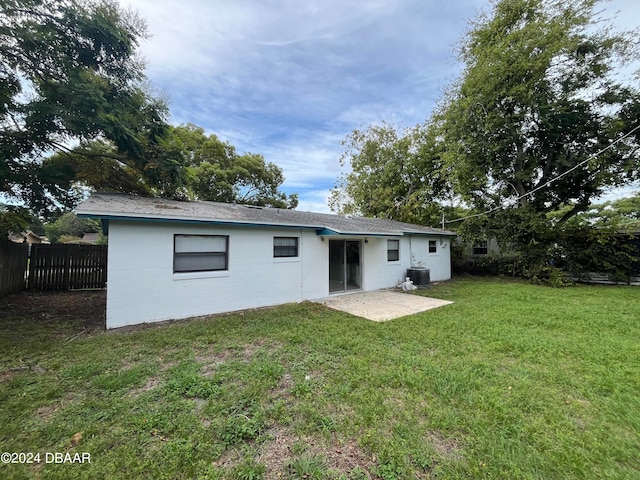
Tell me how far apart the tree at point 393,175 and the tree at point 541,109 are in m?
4.93

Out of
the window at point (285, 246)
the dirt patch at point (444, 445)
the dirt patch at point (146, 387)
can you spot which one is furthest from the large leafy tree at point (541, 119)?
the dirt patch at point (146, 387)

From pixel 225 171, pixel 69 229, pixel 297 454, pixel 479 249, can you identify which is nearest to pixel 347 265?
pixel 297 454

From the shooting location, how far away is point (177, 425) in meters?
2.54

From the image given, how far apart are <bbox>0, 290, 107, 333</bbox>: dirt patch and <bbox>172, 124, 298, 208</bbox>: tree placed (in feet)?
35.1

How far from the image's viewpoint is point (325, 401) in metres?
2.99

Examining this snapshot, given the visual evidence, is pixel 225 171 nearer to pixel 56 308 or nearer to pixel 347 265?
pixel 347 265

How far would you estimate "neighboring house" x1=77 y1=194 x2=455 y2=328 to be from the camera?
5.64 metres

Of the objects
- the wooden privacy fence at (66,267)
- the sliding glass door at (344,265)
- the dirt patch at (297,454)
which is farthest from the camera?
the sliding glass door at (344,265)

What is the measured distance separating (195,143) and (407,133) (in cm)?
1691

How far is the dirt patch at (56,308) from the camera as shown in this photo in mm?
6100

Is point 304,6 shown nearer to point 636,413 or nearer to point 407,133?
point 636,413

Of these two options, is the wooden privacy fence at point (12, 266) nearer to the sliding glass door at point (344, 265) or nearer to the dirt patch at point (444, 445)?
the sliding glass door at point (344, 265)

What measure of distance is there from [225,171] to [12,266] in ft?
44.4

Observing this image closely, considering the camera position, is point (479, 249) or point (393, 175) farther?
point (393, 175)
